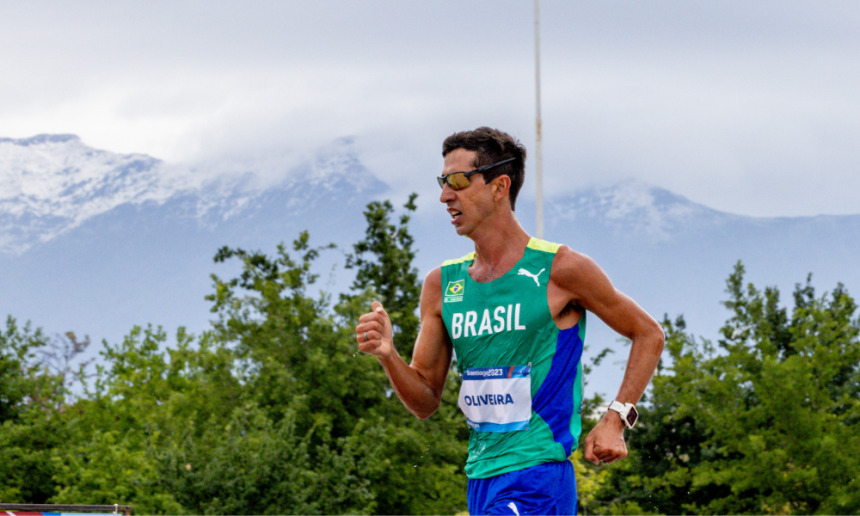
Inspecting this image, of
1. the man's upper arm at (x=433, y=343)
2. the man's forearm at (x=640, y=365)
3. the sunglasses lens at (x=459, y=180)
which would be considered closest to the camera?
the man's forearm at (x=640, y=365)

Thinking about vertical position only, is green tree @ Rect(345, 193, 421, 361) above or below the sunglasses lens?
above

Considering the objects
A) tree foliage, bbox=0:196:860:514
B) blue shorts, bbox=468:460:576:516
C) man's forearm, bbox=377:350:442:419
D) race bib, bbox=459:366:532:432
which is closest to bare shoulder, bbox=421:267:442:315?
man's forearm, bbox=377:350:442:419

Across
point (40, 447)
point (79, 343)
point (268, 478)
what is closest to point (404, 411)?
point (268, 478)

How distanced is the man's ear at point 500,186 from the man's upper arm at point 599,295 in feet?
1.18

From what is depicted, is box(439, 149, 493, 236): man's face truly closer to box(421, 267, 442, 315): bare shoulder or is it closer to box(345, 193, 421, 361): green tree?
box(421, 267, 442, 315): bare shoulder

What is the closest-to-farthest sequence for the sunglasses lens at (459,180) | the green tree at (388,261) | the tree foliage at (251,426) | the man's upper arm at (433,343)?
1. the sunglasses lens at (459,180)
2. the man's upper arm at (433,343)
3. the tree foliage at (251,426)
4. the green tree at (388,261)

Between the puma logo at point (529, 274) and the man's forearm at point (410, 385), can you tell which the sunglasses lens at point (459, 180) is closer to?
the puma logo at point (529, 274)

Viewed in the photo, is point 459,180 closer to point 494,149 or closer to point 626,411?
point 494,149

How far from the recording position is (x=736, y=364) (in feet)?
65.7

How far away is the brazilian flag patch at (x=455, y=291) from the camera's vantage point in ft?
11.8

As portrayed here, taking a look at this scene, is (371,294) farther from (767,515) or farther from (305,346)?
(767,515)

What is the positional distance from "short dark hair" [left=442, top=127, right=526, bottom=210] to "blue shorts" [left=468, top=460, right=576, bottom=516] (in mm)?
1079

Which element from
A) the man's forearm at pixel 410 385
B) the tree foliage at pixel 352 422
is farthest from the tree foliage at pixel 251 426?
the man's forearm at pixel 410 385

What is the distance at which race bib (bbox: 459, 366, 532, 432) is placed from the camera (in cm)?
330
